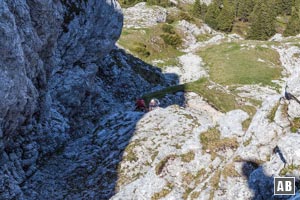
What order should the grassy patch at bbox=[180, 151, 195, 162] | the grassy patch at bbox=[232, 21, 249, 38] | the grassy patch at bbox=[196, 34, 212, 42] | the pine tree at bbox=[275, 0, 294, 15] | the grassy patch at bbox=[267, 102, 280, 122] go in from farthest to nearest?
the pine tree at bbox=[275, 0, 294, 15] < the grassy patch at bbox=[232, 21, 249, 38] < the grassy patch at bbox=[196, 34, 212, 42] < the grassy patch at bbox=[180, 151, 195, 162] < the grassy patch at bbox=[267, 102, 280, 122]

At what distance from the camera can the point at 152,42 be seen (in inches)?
2813

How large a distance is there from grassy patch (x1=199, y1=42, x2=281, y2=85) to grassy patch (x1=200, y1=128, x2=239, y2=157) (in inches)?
1423

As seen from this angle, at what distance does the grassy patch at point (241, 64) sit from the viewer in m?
57.2

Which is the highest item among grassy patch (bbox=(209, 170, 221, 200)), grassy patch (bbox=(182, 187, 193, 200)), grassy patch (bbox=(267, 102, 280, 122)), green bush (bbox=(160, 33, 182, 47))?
grassy patch (bbox=(267, 102, 280, 122))

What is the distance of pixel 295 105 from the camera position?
1620 cm

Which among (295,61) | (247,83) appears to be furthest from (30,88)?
(295,61)

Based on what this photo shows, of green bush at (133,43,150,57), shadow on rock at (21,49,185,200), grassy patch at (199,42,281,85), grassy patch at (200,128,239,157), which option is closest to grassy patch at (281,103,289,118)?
grassy patch at (200,128,239,157)

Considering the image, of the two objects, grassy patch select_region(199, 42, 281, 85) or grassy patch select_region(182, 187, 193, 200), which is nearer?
grassy patch select_region(182, 187, 193, 200)

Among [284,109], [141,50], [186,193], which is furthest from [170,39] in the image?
[186,193]

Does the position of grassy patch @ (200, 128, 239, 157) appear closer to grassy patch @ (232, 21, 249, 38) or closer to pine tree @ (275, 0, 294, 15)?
grassy patch @ (232, 21, 249, 38)

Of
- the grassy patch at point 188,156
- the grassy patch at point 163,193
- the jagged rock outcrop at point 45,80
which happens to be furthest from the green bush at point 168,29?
the grassy patch at point 163,193

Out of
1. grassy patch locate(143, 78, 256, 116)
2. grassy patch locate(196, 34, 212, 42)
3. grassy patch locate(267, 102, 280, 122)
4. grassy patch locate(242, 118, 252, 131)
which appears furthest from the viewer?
grassy patch locate(196, 34, 212, 42)

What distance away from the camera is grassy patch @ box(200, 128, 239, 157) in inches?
Answer: 753

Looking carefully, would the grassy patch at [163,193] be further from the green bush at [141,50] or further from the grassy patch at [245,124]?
the green bush at [141,50]
